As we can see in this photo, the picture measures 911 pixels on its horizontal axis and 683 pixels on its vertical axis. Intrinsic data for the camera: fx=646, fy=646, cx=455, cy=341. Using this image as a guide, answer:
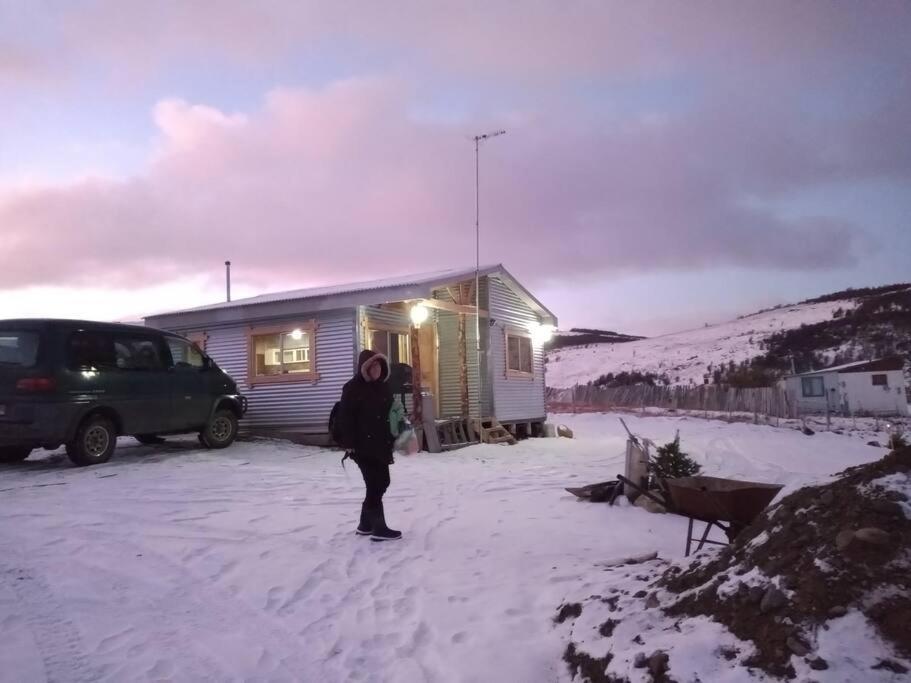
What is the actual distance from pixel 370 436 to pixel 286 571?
4.51ft

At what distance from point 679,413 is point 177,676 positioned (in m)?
24.6

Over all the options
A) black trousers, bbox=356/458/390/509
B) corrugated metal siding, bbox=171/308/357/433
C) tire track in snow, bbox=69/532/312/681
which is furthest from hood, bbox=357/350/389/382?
corrugated metal siding, bbox=171/308/357/433

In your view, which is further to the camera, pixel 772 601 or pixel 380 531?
pixel 380 531

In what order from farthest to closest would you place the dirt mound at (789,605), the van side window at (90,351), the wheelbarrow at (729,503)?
the van side window at (90,351) → the wheelbarrow at (729,503) → the dirt mound at (789,605)

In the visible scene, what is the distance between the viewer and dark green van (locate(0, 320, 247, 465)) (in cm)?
823

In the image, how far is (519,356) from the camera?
17.5 meters

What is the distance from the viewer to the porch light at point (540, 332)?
61.2ft

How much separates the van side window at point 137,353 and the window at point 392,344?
4.53 meters

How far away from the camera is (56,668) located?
3045 millimetres

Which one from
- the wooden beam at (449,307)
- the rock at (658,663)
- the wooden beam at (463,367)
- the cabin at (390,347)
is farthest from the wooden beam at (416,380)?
the rock at (658,663)

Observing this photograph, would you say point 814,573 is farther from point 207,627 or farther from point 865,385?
point 865,385

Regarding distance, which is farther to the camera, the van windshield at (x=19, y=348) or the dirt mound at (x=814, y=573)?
the van windshield at (x=19, y=348)

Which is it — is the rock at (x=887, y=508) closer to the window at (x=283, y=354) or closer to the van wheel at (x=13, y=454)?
the van wheel at (x=13, y=454)

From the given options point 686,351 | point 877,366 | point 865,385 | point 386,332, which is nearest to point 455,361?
point 386,332
